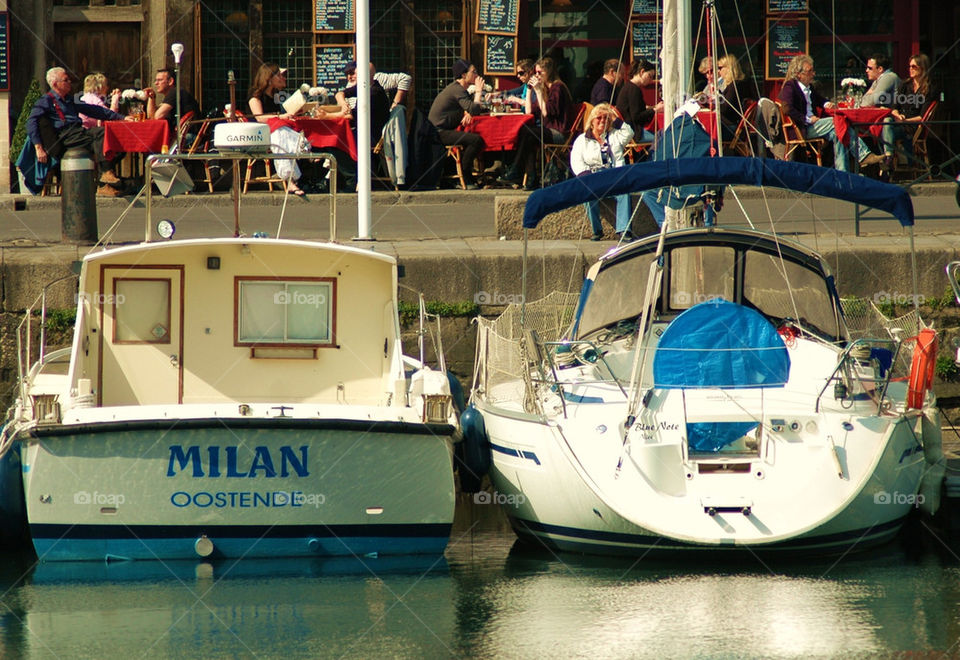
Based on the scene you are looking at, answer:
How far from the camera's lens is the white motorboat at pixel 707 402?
881 centimetres

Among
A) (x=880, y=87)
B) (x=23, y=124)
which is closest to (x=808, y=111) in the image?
(x=880, y=87)

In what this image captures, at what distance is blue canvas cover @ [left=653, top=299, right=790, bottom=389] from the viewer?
31.6 ft

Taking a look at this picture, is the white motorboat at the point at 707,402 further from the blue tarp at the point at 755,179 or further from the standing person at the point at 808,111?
the standing person at the point at 808,111

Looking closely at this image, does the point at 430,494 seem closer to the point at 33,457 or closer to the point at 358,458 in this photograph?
the point at 358,458

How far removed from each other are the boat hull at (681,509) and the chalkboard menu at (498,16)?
11.2 m

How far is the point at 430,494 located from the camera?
29.7ft

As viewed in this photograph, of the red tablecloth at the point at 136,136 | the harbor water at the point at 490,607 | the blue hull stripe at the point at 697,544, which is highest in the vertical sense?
the red tablecloth at the point at 136,136

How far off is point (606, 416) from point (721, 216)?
649cm

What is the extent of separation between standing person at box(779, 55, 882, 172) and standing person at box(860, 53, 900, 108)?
0.78 meters

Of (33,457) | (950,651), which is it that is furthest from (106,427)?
(950,651)

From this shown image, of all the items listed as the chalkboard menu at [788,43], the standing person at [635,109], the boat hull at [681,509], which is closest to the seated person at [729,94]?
the standing person at [635,109]

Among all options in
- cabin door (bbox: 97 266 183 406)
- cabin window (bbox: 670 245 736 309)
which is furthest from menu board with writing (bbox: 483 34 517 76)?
cabin door (bbox: 97 266 183 406)

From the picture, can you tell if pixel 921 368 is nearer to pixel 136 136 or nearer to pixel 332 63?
pixel 136 136

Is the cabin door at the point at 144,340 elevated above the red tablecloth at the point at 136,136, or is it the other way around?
the red tablecloth at the point at 136,136
